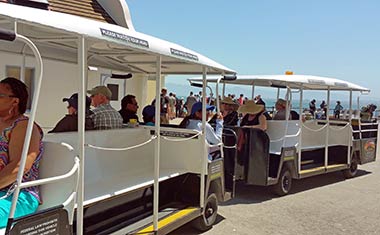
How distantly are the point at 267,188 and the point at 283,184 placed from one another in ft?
1.81

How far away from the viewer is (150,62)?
17.5 feet

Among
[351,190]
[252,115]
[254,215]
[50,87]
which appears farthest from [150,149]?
[50,87]

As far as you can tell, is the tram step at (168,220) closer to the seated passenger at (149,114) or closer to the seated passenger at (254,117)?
the seated passenger at (149,114)

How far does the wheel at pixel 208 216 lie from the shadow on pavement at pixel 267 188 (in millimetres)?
1375

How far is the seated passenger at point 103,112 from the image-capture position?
4.92 metres

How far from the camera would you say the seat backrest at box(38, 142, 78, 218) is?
3234 mm

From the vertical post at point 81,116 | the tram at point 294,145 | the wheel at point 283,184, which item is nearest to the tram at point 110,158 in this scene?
the vertical post at point 81,116

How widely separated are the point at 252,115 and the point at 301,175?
5.16 feet

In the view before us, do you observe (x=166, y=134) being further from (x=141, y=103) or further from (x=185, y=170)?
(x=141, y=103)

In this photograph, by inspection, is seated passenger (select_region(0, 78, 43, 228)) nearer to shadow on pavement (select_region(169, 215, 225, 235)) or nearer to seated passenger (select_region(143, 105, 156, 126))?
shadow on pavement (select_region(169, 215, 225, 235))

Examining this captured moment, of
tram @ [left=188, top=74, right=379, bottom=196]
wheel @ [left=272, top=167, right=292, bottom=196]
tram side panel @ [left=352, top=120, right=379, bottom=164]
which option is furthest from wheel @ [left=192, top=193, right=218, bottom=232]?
tram side panel @ [left=352, top=120, right=379, bottom=164]

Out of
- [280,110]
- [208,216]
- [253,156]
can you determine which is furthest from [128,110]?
[280,110]

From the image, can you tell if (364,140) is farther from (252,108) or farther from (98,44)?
(98,44)

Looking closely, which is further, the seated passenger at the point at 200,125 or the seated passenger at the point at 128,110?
the seated passenger at the point at 128,110
